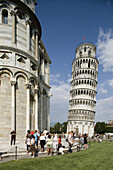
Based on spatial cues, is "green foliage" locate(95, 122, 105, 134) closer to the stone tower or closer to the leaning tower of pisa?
the leaning tower of pisa

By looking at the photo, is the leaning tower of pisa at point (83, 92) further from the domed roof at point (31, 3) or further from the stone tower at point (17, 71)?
the domed roof at point (31, 3)

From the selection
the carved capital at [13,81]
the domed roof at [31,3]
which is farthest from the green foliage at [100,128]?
the carved capital at [13,81]

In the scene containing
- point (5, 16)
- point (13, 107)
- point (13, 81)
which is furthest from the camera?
point (5, 16)

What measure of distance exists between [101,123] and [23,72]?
6639 centimetres

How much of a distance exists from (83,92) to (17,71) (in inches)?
2214

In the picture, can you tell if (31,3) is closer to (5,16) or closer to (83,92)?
(5,16)

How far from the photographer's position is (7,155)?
1094 centimetres

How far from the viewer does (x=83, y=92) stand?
71062 mm

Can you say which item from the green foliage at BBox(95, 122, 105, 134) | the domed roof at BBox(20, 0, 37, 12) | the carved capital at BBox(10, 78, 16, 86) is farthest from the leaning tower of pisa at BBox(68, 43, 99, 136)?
the carved capital at BBox(10, 78, 16, 86)

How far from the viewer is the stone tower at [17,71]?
16672 mm

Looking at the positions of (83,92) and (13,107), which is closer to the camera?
(13,107)

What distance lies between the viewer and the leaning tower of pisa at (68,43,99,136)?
6862cm

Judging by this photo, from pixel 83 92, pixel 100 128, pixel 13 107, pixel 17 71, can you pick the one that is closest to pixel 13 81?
pixel 17 71

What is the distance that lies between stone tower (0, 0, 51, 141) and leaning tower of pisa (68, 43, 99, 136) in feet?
169
